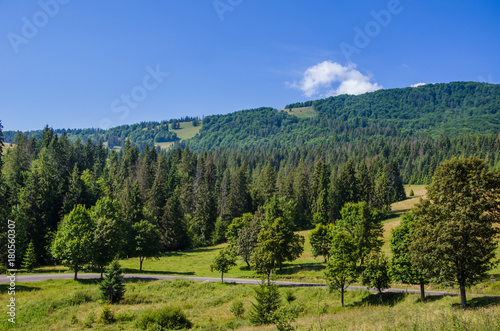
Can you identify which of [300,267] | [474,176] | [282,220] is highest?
[474,176]

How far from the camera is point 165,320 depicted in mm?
23047

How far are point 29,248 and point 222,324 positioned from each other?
138ft

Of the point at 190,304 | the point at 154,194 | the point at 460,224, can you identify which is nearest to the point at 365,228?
the point at 460,224

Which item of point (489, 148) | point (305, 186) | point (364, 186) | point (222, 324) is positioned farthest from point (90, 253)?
point (489, 148)

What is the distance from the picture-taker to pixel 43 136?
3834 inches

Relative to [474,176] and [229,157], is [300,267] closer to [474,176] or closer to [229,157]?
[474,176]

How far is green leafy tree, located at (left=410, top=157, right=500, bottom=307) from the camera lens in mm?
20078

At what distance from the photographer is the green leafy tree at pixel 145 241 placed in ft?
160

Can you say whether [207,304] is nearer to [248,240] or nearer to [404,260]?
[404,260]

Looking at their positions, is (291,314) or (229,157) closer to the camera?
(291,314)

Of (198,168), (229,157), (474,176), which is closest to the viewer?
(474,176)

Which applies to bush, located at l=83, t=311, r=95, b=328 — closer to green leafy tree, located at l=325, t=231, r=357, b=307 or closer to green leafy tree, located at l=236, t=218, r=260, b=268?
green leafy tree, located at l=325, t=231, r=357, b=307

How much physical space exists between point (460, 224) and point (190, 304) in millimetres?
25463

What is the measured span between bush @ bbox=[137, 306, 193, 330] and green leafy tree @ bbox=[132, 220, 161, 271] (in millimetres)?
26482
